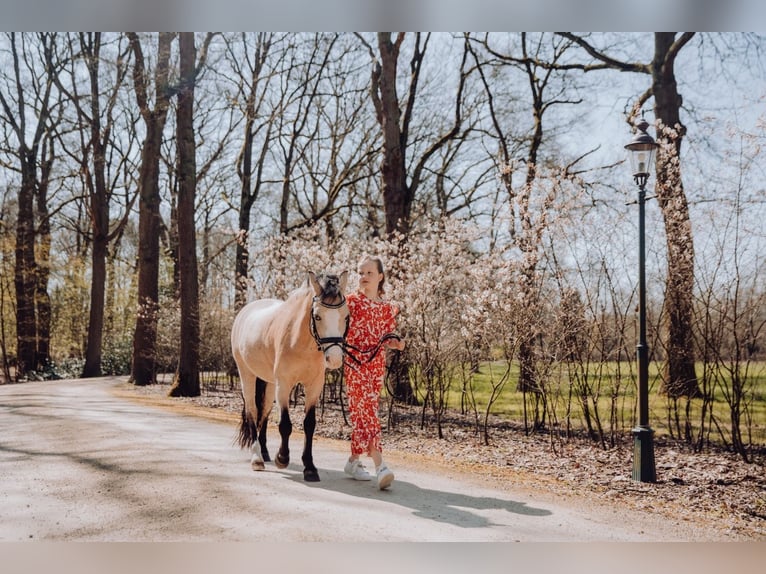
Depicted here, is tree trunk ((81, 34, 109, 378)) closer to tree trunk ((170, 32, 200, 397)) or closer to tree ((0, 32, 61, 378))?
tree ((0, 32, 61, 378))

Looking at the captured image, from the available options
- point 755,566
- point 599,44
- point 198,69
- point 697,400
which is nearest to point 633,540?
point 755,566

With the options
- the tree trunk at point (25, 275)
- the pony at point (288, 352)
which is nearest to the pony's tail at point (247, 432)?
the pony at point (288, 352)

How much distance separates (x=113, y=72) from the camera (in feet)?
19.0

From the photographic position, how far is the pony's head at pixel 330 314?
3.10 metres

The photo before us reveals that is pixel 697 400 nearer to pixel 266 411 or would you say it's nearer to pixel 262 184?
pixel 266 411

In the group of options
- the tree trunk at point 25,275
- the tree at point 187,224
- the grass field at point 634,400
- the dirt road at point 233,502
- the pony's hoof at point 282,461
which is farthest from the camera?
the tree at point 187,224

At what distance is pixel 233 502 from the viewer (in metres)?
3.27

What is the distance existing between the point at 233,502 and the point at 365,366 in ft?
3.05

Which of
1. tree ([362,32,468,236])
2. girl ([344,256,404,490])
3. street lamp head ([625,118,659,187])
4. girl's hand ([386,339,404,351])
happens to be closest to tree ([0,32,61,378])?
girl ([344,256,404,490])

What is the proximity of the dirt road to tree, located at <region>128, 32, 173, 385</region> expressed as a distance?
6.56 feet

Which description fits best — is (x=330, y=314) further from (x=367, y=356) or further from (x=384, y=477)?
(x=384, y=477)

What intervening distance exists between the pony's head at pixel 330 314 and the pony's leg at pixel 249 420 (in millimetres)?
1016

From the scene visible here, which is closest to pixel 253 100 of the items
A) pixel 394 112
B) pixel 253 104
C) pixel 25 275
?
pixel 253 104

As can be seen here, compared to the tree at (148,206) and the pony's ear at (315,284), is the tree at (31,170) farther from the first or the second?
the pony's ear at (315,284)
